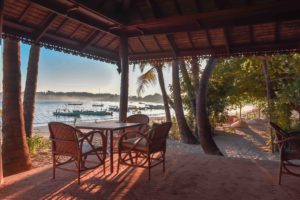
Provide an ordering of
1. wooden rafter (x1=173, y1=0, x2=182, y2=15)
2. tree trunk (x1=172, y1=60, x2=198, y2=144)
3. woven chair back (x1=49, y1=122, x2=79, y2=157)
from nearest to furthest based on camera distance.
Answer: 1. woven chair back (x1=49, y1=122, x2=79, y2=157)
2. wooden rafter (x1=173, y1=0, x2=182, y2=15)
3. tree trunk (x1=172, y1=60, x2=198, y2=144)

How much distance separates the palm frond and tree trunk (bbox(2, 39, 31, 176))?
9.72 metres

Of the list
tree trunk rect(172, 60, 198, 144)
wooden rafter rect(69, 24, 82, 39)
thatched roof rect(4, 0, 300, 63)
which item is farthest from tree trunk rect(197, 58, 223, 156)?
wooden rafter rect(69, 24, 82, 39)

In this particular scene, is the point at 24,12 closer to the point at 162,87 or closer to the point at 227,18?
the point at 227,18

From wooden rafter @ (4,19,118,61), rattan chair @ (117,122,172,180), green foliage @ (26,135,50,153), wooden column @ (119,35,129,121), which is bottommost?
green foliage @ (26,135,50,153)

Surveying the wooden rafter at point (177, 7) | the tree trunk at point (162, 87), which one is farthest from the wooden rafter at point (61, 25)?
the tree trunk at point (162, 87)

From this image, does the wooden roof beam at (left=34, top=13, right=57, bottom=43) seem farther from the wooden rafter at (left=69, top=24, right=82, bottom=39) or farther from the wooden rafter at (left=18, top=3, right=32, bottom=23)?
the wooden rafter at (left=69, top=24, right=82, bottom=39)

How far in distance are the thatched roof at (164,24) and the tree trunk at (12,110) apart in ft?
5.58

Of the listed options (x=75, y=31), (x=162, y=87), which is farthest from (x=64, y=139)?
(x=162, y=87)

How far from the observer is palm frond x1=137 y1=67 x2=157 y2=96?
15.9 m

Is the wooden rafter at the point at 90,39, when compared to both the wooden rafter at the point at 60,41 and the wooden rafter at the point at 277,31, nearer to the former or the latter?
the wooden rafter at the point at 60,41

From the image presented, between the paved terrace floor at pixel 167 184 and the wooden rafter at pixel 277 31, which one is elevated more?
the wooden rafter at pixel 277 31

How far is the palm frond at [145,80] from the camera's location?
15930mm

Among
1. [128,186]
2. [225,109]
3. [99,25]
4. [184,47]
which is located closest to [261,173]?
[128,186]

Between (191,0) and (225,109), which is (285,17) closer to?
(191,0)
